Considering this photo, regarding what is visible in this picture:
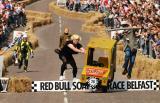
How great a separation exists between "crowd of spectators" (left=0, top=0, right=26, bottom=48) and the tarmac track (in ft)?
6.87

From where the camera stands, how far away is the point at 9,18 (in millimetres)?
50188

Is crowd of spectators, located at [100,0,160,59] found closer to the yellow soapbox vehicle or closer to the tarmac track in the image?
the tarmac track

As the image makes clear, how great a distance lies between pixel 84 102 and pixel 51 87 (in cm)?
307

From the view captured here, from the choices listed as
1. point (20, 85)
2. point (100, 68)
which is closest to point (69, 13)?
point (20, 85)

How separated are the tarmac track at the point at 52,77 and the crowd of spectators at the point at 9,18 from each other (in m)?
2.09

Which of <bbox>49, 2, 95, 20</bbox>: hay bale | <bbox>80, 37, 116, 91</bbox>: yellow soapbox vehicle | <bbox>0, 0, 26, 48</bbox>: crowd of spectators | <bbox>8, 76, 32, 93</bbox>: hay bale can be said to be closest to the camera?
<bbox>80, 37, 116, 91</bbox>: yellow soapbox vehicle

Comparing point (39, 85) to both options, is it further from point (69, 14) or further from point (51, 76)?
point (69, 14)

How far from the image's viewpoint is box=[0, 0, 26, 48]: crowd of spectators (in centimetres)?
4422

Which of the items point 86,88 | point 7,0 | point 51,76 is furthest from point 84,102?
point 7,0

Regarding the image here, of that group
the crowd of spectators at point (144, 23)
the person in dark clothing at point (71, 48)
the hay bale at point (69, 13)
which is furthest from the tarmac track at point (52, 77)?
the hay bale at point (69, 13)

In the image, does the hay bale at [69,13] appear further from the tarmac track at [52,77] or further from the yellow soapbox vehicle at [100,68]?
the yellow soapbox vehicle at [100,68]

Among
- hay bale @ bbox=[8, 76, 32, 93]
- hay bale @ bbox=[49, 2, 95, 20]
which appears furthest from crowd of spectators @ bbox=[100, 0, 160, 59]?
hay bale @ bbox=[49, 2, 95, 20]

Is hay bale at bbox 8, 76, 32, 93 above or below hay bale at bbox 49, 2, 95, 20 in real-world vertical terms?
below

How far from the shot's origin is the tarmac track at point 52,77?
21484mm
